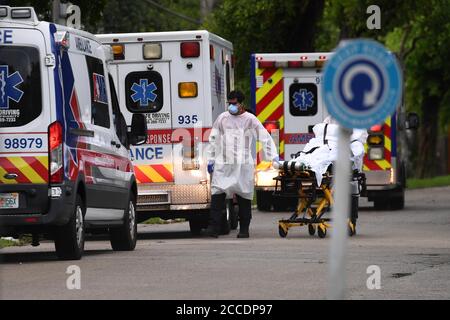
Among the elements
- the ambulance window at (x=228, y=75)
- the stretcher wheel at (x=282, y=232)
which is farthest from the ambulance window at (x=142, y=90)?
the stretcher wheel at (x=282, y=232)

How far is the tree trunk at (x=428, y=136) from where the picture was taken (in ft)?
169

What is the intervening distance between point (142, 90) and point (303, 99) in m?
6.81

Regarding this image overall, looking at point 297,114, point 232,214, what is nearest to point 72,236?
point 232,214

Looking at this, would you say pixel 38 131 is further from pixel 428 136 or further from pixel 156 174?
pixel 428 136

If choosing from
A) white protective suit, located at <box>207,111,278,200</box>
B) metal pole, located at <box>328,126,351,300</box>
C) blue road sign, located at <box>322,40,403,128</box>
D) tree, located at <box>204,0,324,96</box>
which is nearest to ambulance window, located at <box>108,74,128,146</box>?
white protective suit, located at <box>207,111,278,200</box>

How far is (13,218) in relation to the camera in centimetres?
1424

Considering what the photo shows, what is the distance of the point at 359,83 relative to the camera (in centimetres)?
830

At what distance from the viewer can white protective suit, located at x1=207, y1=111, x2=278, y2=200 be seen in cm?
1892

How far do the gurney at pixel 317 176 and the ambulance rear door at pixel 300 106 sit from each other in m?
6.76

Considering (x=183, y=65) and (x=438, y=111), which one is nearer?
(x=183, y=65)

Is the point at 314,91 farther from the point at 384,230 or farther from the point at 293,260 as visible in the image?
the point at 293,260

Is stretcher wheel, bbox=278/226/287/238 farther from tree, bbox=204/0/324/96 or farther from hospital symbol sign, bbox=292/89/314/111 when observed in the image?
tree, bbox=204/0/324/96
